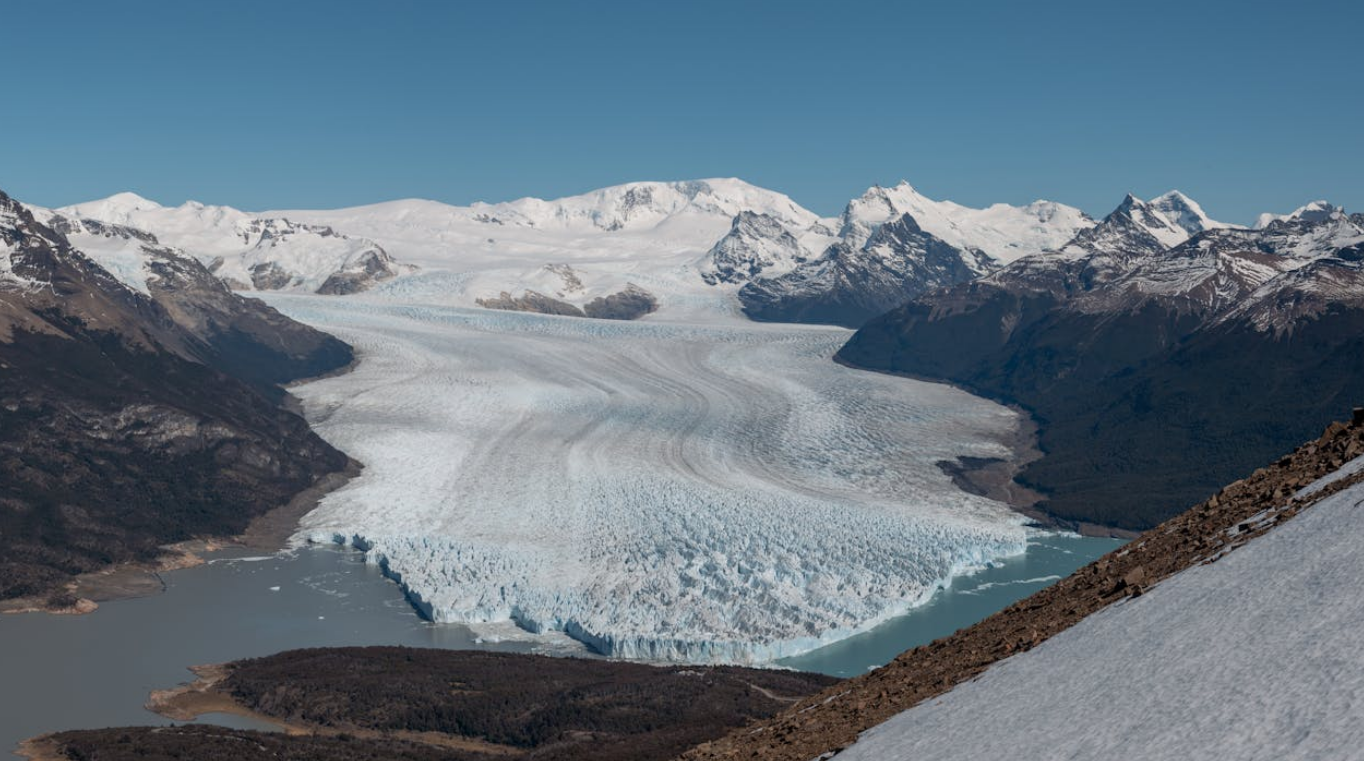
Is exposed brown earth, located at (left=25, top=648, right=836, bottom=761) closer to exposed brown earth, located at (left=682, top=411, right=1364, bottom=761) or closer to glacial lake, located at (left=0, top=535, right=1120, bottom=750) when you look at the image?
glacial lake, located at (left=0, top=535, right=1120, bottom=750)

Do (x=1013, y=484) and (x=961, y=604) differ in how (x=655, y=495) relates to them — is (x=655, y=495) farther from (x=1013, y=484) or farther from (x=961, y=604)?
(x=1013, y=484)

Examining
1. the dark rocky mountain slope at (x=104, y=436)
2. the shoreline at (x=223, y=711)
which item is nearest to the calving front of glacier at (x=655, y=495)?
the dark rocky mountain slope at (x=104, y=436)

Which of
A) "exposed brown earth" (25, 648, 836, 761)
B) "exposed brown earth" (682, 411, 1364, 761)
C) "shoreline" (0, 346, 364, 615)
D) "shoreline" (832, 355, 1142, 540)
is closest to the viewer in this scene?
"exposed brown earth" (682, 411, 1364, 761)

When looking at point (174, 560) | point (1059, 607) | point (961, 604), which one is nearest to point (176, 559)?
point (174, 560)

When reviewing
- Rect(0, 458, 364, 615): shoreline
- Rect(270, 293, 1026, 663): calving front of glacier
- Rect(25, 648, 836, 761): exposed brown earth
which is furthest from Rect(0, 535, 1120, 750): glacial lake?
Rect(25, 648, 836, 761): exposed brown earth

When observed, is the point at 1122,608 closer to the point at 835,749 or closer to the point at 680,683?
the point at 835,749

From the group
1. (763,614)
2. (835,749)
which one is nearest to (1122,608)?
(835,749)
